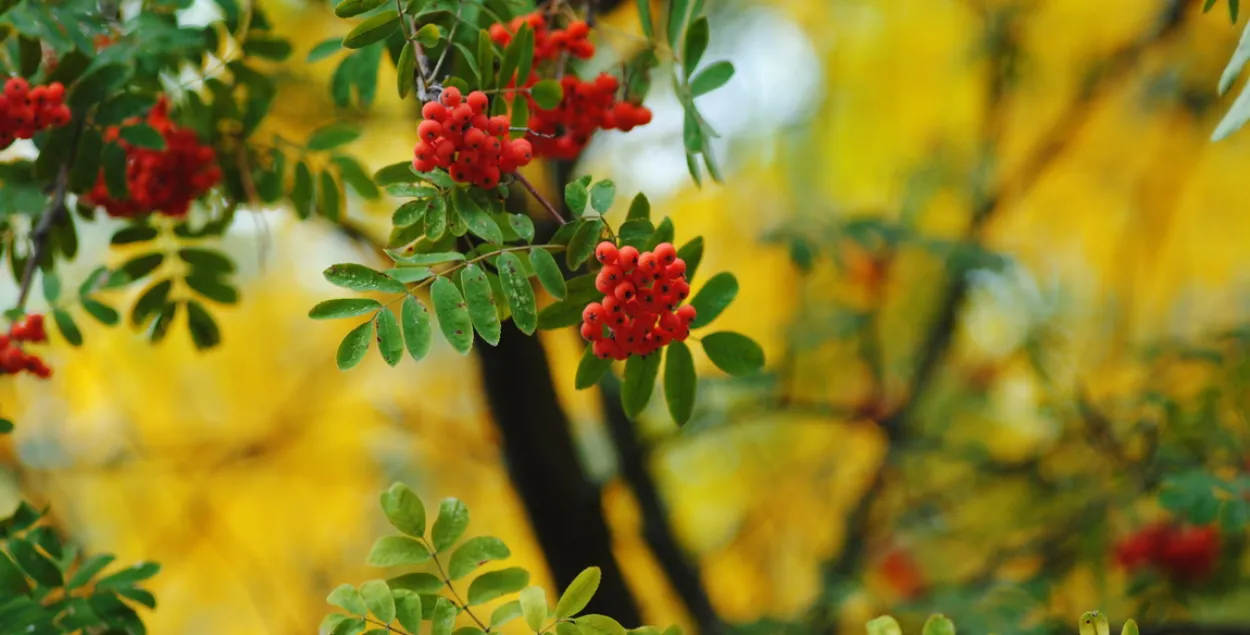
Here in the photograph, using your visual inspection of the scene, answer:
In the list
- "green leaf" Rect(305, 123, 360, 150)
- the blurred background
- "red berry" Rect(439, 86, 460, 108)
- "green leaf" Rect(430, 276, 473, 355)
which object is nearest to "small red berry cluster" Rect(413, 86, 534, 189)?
"red berry" Rect(439, 86, 460, 108)

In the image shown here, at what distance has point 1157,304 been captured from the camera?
160 inches

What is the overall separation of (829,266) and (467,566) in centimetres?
262

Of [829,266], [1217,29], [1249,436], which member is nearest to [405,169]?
[1249,436]

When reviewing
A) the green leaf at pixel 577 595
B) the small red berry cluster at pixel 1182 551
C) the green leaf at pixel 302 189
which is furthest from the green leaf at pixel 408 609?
the small red berry cluster at pixel 1182 551

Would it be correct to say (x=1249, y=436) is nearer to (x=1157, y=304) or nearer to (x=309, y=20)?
(x=1157, y=304)

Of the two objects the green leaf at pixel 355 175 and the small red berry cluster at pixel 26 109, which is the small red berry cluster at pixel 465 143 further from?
the green leaf at pixel 355 175

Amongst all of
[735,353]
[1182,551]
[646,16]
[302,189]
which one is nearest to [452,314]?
[735,353]

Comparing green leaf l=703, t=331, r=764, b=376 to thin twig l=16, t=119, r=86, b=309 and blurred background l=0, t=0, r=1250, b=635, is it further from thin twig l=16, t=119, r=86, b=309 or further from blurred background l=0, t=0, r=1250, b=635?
blurred background l=0, t=0, r=1250, b=635

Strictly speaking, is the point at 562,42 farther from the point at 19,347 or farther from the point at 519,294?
the point at 19,347

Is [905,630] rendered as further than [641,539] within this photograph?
No

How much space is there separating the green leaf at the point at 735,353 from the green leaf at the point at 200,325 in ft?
2.78

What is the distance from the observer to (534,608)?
957 mm

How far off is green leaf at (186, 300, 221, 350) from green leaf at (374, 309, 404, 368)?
691 millimetres

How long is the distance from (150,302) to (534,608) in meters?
0.91
